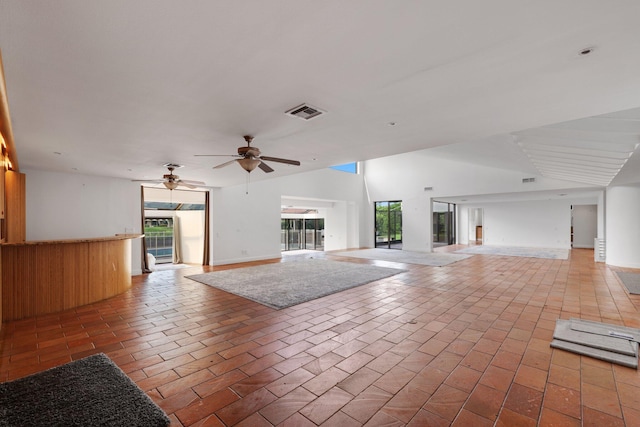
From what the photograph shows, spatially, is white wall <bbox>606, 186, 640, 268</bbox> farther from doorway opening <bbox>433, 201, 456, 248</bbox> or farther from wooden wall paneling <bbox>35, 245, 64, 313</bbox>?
wooden wall paneling <bbox>35, 245, 64, 313</bbox>

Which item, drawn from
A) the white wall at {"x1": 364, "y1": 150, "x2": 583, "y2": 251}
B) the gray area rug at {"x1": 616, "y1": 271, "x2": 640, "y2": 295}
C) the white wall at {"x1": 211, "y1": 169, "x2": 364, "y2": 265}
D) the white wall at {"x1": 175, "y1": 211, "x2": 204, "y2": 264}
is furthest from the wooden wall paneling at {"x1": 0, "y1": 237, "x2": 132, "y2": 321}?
the white wall at {"x1": 364, "y1": 150, "x2": 583, "y2": 251}

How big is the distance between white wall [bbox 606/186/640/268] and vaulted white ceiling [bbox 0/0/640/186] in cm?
518

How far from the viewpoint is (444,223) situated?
1558cm

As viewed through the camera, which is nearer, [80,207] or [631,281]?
[631,281]

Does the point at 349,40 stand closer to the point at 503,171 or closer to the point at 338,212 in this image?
the point at 503,171

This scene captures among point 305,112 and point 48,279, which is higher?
point 305,112

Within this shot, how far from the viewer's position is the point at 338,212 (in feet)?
44.7

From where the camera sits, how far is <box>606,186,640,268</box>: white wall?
7.37 m

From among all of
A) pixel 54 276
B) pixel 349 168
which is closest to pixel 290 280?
pixel 54 276

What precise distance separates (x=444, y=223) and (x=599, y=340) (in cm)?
1320

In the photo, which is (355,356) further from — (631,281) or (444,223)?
(444,223)

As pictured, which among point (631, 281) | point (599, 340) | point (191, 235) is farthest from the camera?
point (191, 235)

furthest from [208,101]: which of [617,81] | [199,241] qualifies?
[199,241]

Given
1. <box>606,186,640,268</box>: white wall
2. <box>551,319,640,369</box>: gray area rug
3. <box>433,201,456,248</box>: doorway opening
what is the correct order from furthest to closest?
1. <box>433,201,456,248</box>: doorway opening
2. <box>606,186,640,268</box>: white wall
3. <box>551,319,640,369</box>: gray area rug
